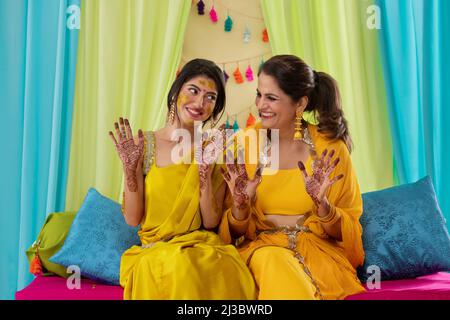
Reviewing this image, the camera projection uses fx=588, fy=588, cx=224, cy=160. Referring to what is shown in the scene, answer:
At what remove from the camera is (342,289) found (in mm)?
2119

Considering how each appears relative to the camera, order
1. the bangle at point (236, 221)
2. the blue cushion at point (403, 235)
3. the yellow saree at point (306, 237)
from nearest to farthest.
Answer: the yellow saree at point (306, 237) → the bangle at point (236, 221) → the blue cushion at point (403, 235)

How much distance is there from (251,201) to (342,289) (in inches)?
19.6

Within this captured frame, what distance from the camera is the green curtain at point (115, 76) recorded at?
9.69 feet

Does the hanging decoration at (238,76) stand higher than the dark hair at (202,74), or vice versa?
the hanging decoration at (238,76)

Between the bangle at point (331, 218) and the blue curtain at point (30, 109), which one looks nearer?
the bangle at point (331, 218)

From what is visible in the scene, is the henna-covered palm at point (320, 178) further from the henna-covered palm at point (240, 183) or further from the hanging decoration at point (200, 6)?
the hanging decoration at point (200, 6)

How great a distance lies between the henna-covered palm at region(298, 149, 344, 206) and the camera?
6.91 ft

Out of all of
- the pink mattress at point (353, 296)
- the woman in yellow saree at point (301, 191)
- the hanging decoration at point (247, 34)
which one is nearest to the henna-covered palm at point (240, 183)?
the woman in yellow saree at point (301, 191)

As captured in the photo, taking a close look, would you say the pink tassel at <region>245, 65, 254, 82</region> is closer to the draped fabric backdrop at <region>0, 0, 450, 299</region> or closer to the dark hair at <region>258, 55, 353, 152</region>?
the draped fabric backdrop at <region>0, 0, 450, 299</region>

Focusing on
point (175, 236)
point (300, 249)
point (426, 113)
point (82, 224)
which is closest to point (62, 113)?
point (82, 224)

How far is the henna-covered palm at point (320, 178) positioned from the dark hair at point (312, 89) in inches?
10.2

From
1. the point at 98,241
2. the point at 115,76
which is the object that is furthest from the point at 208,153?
the point at 115,76

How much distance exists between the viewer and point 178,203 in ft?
7.44

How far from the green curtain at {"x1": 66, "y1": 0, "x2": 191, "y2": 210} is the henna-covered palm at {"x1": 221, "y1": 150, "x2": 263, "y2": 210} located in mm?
844
